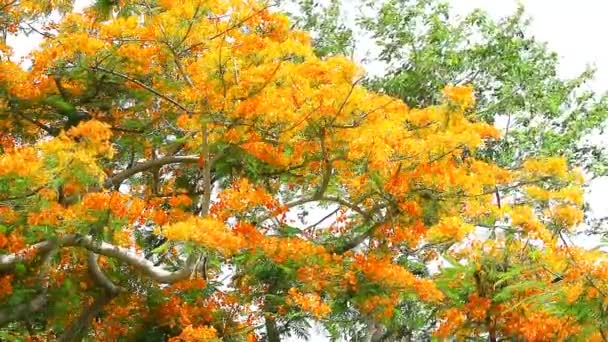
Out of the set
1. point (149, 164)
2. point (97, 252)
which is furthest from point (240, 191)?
point (97, 252)

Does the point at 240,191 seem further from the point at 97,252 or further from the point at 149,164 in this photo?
the point at 97,252

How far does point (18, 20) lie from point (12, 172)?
3182 mm

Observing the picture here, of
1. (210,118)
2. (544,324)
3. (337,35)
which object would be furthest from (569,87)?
(210,118)

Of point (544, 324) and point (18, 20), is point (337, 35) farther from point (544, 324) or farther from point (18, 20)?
Answer: point (544, 324)

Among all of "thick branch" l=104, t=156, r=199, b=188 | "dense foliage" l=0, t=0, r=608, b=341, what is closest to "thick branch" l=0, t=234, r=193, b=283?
"dense foliage" l=0, t=0, r=608, b=341

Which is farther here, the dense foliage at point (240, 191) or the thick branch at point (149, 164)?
the thick branch at point (149, 164)

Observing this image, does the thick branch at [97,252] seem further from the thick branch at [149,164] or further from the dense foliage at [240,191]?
the thick branch at [149,164]

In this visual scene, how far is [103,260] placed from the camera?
28.9 feet

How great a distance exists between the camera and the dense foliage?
21.6ft

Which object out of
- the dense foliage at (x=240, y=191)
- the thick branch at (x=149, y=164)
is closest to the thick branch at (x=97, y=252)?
the dense foliage at (x=240, y=191)

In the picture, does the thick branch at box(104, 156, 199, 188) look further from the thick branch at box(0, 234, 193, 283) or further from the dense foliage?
the thick branch at box(0, 234, 193, 283)

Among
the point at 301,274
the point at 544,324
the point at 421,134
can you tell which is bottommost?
the point at 544,324

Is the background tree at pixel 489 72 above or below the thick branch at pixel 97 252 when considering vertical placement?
above

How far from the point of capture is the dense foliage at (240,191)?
6.59 m
